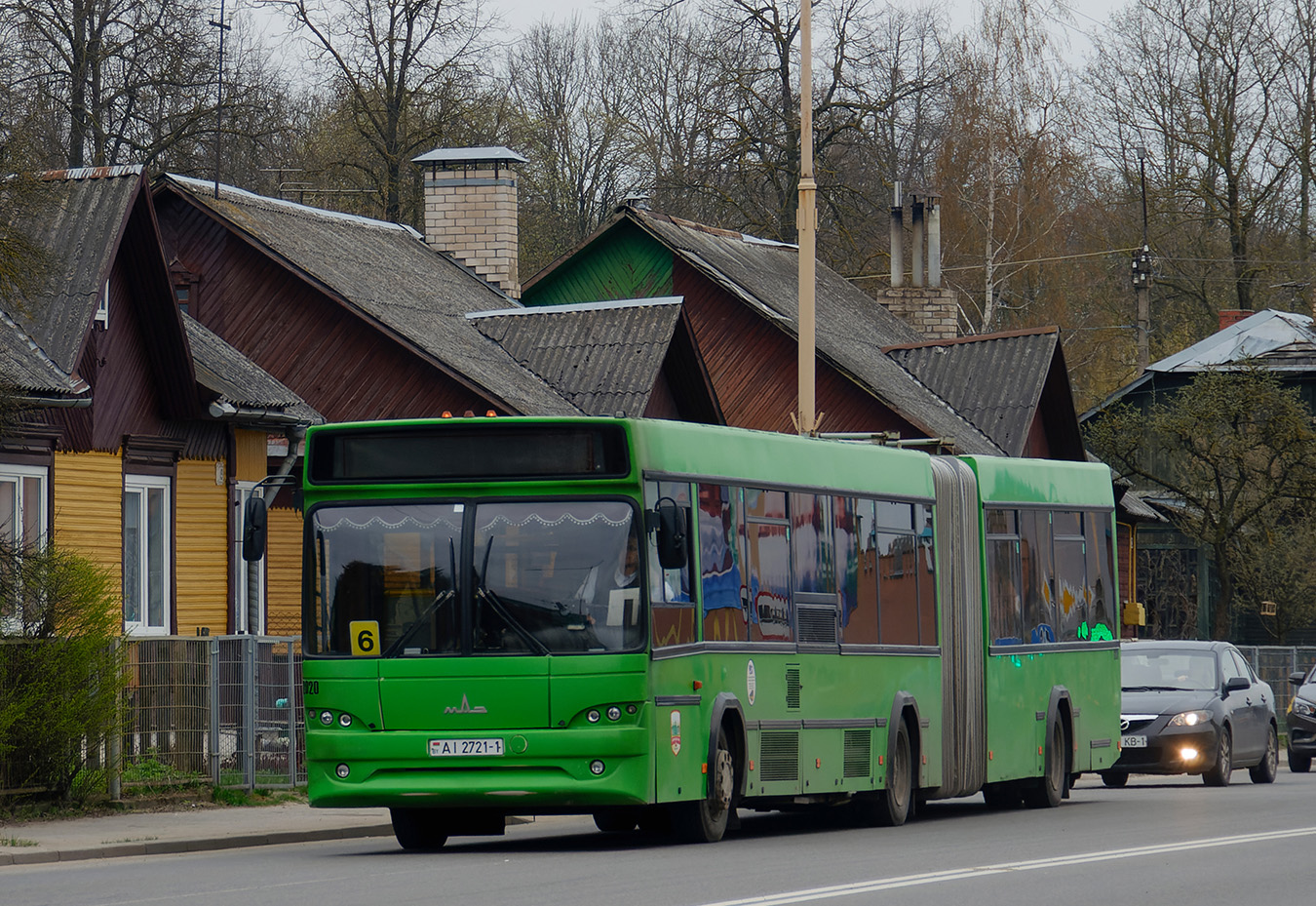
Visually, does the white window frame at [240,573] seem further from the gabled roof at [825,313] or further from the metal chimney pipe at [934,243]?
the metal chimney pipe at [934,243]

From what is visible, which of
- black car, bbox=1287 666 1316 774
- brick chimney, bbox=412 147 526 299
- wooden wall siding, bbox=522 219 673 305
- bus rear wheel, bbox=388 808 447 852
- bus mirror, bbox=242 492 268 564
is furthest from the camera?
wooden wall siding, bbox=522 219 673 305

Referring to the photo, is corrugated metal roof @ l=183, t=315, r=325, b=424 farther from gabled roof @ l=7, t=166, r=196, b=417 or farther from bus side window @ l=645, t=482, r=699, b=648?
bus side window @ l=645, t=482, r=699, b=648

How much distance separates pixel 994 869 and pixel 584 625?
115 inches

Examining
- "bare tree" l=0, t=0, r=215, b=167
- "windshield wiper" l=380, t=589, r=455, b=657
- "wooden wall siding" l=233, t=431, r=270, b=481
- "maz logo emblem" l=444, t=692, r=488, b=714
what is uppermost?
"bare tree" l=0, t=0, r=215, b=167

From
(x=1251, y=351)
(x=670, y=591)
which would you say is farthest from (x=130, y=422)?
(x=1251, y=351)

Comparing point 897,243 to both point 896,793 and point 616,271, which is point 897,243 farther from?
point 896,793

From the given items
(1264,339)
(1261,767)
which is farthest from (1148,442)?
(1261,767)

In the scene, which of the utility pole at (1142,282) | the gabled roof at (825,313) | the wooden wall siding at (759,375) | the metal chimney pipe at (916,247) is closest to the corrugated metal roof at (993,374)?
the gabled roof at (825,313)

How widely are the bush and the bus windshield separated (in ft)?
10.4

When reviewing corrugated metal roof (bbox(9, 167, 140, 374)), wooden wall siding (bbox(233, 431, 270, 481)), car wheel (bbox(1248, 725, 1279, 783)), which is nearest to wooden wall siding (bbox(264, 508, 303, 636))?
wooden wall siding (bbox(233, 431, 270, 481))

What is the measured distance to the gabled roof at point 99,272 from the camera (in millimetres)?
22375

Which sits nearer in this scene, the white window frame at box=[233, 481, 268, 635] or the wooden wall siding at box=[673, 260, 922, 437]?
the white window frame at box=[233, 481, 268, 635]

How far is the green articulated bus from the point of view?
1407 centimetres

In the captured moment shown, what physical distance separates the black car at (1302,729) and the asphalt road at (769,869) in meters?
9.95
